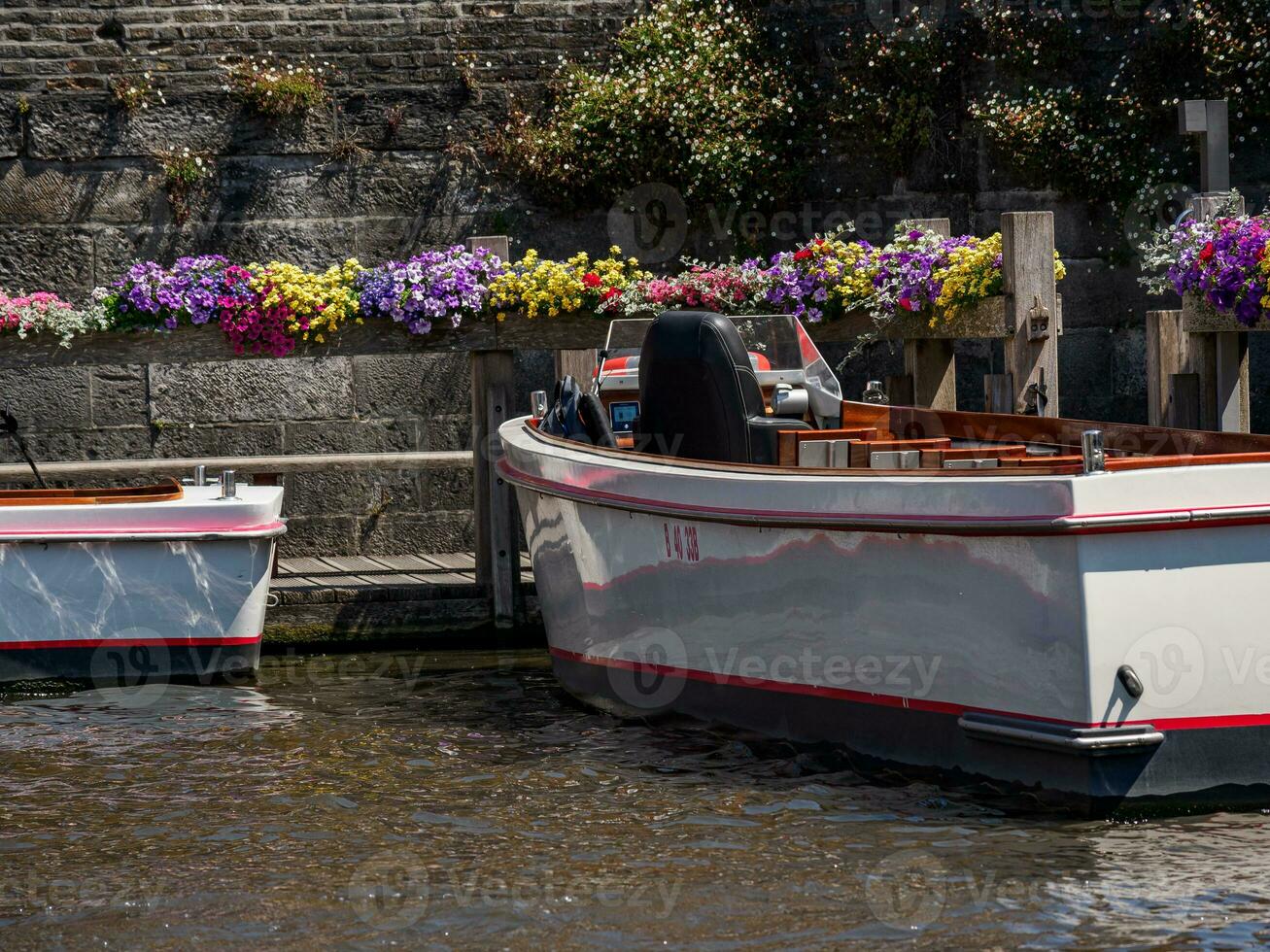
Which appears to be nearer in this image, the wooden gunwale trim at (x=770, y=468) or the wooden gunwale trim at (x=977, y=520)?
the wooden gunwale trim at (x=977, y=520)

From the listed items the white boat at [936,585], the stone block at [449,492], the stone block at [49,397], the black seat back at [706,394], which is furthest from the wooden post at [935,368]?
the stone block at [49,397]

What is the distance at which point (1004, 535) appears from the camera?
4.59 m

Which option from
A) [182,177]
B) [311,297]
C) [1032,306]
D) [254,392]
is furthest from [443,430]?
[1032,306]

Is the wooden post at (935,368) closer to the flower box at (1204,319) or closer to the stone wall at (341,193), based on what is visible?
the flower box at (1204,319)

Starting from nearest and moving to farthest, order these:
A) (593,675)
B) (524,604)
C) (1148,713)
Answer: (1148,713)
(593,675)
(524,604)


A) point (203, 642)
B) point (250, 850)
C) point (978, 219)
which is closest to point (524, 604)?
point (203, 642)

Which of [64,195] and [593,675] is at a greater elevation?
[64,195]

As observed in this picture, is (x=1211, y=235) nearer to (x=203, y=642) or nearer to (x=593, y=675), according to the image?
(x=593, y=675)

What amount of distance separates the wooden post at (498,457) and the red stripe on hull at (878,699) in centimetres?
141

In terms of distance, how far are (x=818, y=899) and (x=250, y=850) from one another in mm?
1621

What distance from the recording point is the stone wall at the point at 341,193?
11.2m

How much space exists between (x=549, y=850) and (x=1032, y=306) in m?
3.88

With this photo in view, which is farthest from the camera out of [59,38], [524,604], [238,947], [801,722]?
[59,38]

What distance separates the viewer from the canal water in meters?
4.00
